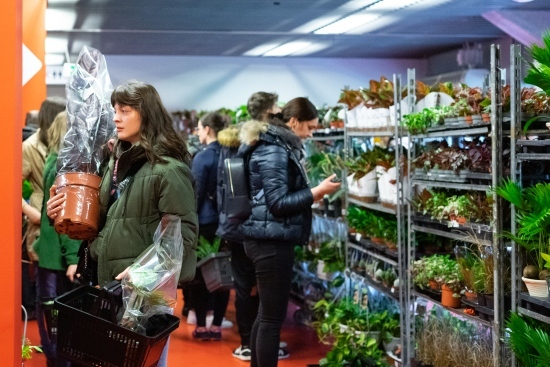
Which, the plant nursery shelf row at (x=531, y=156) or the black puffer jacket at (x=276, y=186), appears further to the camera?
the black puffer jacket at (x=276, y=186)

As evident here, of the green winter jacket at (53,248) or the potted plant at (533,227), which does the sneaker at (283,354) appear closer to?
the green winter jacket at (53,248)

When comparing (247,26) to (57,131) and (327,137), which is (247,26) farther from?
(57,131)

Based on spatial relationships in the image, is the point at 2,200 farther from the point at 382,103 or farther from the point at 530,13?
the point at 530,13

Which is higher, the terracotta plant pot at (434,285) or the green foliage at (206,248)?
the terracotta plant pot at (434,285)

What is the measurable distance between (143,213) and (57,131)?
1742 millimetres

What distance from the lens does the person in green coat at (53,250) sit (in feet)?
16.2

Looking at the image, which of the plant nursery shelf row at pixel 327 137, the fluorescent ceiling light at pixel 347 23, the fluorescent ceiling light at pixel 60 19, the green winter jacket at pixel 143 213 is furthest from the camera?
the fluorescent ceiling light at pixel 347 23

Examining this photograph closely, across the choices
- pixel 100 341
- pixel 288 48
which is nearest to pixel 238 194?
pixel 100 341

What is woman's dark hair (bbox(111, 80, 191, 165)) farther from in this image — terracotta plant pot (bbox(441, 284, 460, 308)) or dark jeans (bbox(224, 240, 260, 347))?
dark jeans (bbox(224, 240, 260, 347))

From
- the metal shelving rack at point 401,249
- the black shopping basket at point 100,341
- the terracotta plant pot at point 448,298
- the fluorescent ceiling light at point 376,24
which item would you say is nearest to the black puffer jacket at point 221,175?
the metal shelving rack at point 401,249

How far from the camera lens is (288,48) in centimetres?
1599

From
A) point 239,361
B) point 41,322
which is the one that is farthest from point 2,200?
point 239,361

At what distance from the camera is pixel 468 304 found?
180 inches

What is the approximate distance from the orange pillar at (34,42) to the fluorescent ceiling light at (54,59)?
7012 millimetres
